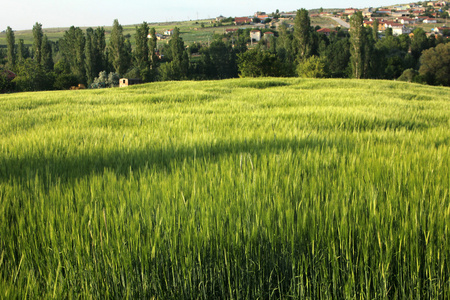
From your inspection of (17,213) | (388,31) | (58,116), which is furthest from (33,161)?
(388,31)

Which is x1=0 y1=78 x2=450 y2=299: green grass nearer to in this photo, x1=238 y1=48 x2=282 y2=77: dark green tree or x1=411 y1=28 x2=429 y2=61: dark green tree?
x1=238 y1=48 x2=282 y2=77: dark green tree

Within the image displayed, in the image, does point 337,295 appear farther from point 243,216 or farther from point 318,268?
point 243,216

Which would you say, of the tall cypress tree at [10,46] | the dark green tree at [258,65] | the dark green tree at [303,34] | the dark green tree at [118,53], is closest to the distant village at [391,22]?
the dark green tree at [303,34]

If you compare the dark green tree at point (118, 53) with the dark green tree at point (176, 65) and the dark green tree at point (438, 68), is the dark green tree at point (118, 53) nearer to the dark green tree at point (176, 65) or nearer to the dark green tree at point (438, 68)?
the dark green tree at point (176, 65)

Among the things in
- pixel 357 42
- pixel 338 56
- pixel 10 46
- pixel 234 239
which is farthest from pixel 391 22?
pixel 234 239

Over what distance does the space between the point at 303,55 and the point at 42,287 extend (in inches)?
2075

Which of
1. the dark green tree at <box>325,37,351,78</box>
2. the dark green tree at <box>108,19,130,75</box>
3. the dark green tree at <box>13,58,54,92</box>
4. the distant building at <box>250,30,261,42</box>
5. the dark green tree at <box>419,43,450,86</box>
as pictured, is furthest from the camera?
the distant building at <box>250,30,261,42</box>

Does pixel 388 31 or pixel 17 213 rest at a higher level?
pixel 388 31

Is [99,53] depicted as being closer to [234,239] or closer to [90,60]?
[90,60]

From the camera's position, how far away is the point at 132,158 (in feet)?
6.40

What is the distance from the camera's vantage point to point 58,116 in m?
4.29

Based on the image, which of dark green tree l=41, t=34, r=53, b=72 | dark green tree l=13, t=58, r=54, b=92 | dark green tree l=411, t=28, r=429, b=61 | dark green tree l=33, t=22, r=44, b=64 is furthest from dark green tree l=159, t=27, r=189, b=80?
dark green tree l=411, t=28, r=429, b=61

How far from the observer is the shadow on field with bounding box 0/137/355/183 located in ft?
5.77

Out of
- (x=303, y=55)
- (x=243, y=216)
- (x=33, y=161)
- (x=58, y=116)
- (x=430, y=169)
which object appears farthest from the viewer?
(x=303, y=55)
